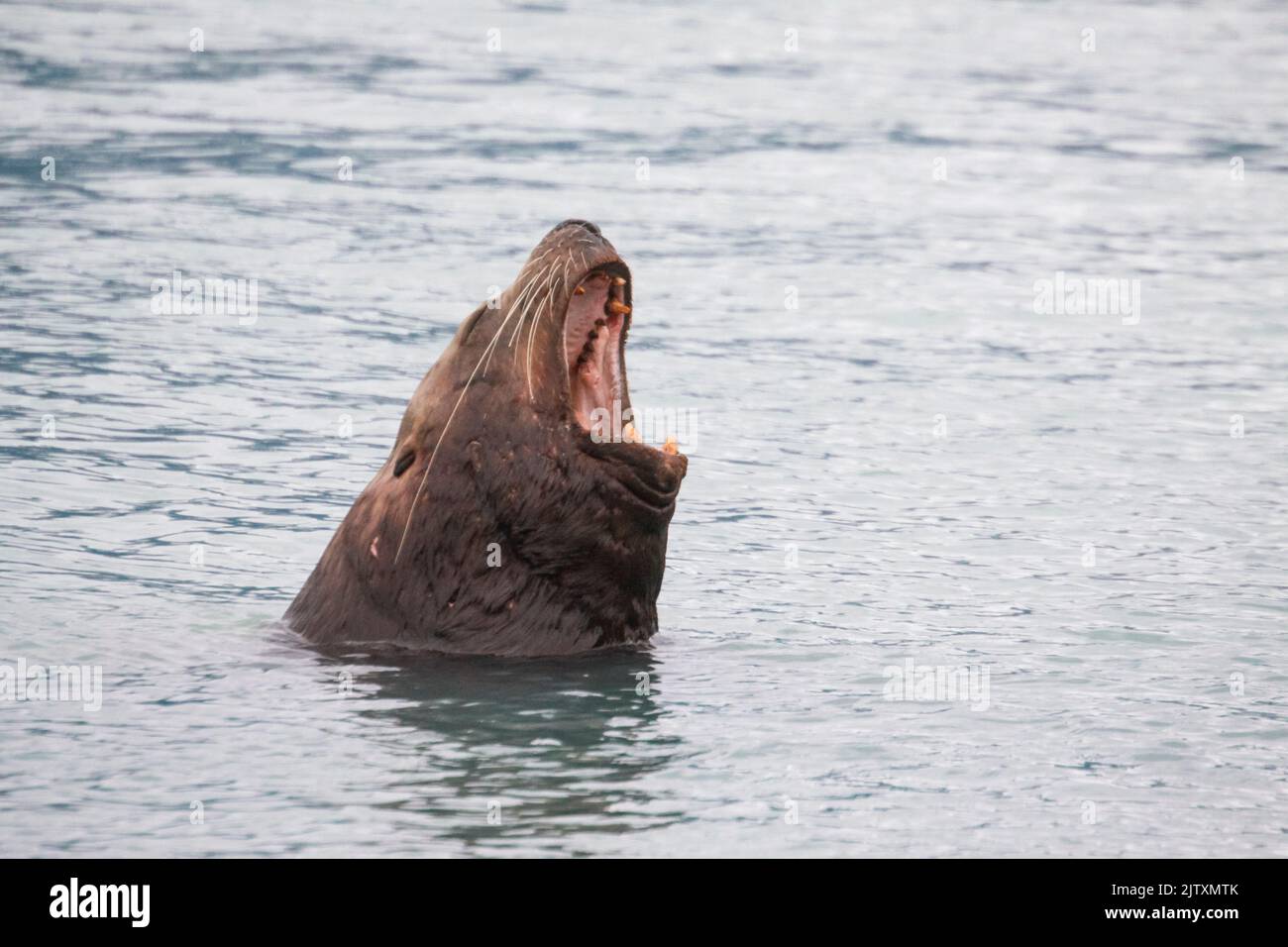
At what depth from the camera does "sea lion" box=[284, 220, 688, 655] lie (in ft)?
25.8

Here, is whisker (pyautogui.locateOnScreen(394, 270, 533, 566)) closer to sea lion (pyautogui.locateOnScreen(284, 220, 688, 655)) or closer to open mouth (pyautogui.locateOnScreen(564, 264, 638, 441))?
sea lion (pyautogui.locateOnScreen(284, 220, 688, 655))

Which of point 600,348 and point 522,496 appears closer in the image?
Result: point 522,496

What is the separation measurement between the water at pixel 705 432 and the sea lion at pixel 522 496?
23 centimetres

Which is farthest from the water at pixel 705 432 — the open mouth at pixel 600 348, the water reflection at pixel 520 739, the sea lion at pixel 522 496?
the open mouth at pixel 600 348

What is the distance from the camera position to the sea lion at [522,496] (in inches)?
309

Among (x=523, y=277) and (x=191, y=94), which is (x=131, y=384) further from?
(x=191, y=94)

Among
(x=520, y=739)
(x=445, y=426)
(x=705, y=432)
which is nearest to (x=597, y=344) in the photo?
(x=445, y=426)

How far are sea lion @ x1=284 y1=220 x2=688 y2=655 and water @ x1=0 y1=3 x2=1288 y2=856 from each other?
0.76 ft

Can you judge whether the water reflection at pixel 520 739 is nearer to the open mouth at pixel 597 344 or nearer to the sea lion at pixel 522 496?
the sea lion at pixel 522 496

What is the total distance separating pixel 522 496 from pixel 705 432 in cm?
536

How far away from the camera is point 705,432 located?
13.1 metres

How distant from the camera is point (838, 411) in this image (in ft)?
44.7

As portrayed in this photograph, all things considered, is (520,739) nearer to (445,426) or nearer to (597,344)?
(445,426)

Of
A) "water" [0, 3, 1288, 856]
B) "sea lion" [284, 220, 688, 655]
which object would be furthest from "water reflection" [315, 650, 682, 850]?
"sea lion" [284, 220, 688, 655]
